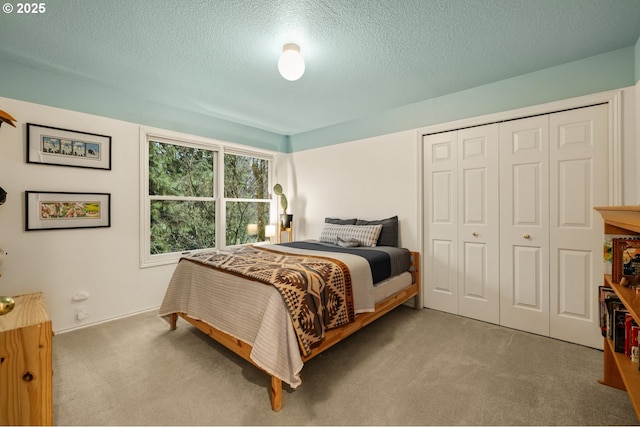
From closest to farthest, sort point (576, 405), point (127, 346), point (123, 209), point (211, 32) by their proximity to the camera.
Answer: point (576, 405) → point (211, 32) → point (127, 346) → point (123, 209)

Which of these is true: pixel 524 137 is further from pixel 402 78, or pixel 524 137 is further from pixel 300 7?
pixel 300 7

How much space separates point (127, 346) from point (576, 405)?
10.7 feet

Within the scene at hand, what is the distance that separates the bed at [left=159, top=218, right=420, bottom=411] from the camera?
5.39 ft

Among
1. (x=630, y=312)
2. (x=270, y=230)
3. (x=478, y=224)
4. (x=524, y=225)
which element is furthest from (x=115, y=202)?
(x=524, y=225)

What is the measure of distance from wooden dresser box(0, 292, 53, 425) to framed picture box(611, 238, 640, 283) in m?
3.08

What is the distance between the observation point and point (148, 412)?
1.57 meters

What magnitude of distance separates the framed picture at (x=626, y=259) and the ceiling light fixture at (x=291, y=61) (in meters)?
2.44

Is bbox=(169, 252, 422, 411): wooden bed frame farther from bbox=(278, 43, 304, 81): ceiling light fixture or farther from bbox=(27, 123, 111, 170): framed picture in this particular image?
bbox=(278, 43, 304, 81): ceiling light fixture

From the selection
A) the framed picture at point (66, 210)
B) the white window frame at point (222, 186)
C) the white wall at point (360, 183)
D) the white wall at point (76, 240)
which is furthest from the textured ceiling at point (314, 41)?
the framed picture at point (66, 210)

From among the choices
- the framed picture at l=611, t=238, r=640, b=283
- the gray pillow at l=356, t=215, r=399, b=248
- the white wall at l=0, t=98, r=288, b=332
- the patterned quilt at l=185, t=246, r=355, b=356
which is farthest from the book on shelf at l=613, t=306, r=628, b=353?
the white wall at l=0, t=98, r=288, b=332

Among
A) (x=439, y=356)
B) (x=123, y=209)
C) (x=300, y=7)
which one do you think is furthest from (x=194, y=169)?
(x=439, y=356)

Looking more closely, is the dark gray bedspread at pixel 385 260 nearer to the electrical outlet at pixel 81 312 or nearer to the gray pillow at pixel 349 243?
the gray pillow at pixel 349 243

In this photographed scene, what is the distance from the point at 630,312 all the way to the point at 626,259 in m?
0.60

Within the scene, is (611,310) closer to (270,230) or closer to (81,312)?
(270,230)
